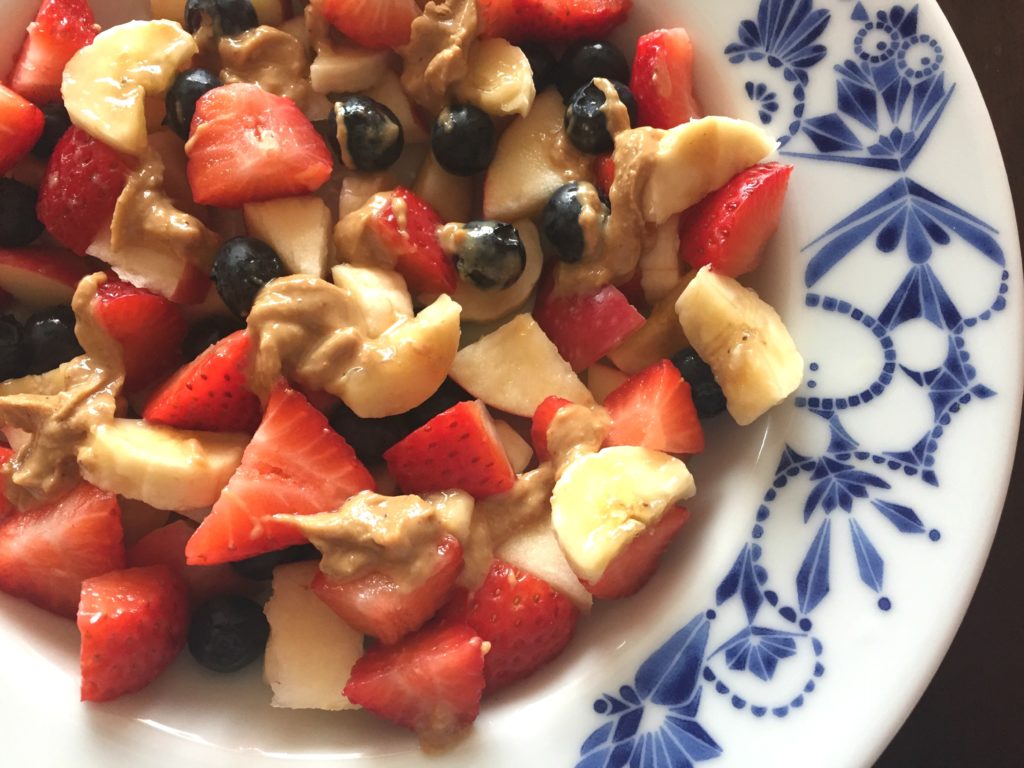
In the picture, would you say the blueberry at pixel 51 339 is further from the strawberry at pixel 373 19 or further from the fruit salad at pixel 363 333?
the strawberry at pixel 373 19

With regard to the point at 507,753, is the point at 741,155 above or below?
above

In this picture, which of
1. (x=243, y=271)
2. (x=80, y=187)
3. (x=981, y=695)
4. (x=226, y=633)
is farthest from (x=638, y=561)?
(x=80, y=187)

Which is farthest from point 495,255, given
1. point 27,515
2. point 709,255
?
point 27,515

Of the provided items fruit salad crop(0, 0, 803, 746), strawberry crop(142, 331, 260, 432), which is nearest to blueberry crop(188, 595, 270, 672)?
fruit salad crop(0, 0, 803, 746)

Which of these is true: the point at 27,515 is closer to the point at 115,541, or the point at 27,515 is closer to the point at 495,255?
the point at 115,541

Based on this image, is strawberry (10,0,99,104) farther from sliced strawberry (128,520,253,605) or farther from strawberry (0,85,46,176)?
sliced strawberry (128,520,253,605)

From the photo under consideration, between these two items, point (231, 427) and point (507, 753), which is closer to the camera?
point (507, 753)
